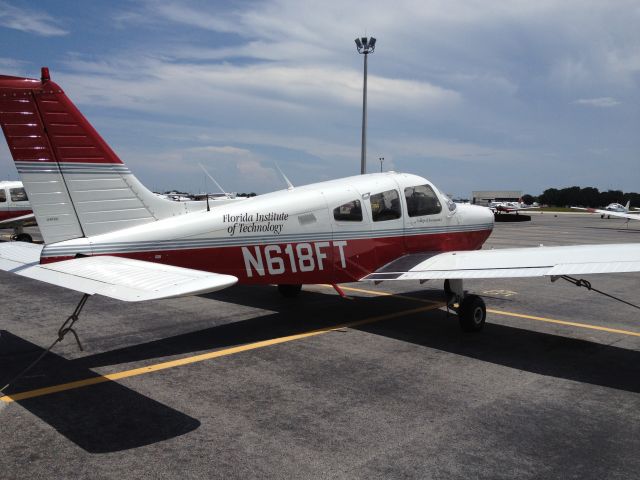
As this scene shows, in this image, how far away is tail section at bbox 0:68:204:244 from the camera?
6719 mm

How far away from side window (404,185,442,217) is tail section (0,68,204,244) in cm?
513

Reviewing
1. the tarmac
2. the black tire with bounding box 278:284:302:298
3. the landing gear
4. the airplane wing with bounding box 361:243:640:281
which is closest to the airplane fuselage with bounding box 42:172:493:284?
the airplane wing with bounding box 361:243:640:281

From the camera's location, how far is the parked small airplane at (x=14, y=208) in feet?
78.4

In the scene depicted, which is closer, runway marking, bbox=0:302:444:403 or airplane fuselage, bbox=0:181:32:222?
runway marking, bbox=0:302:444:403

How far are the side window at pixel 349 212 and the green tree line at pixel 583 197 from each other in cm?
14816

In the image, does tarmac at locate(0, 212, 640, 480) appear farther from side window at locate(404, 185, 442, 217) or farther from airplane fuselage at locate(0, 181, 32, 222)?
airplane fuselage at locate(0, 181, 32, 222)

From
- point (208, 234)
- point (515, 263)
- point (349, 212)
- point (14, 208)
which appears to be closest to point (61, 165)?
point (208, 234)

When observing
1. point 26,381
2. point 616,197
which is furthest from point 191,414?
point 616,197

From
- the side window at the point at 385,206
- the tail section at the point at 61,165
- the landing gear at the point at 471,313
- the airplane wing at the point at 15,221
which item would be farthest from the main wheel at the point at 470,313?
the airplane wing at the point at 15,221

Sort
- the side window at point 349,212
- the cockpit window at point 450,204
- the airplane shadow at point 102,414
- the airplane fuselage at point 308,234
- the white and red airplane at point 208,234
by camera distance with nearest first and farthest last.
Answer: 1. the airplane shadow at point 102,414
2. the white and red airplane at point 208,234
3. the airplane fuselage at point 308,234
4. the side window at point 349,212
5. the cockpit window at point 450,204

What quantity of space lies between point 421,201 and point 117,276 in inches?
255

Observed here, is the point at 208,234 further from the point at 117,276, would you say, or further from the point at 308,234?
the point at 117,276

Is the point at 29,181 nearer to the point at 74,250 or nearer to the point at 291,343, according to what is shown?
the point at 74,250

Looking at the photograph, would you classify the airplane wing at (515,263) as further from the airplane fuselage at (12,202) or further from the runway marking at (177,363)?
the airplane fuselage at (12,202)
